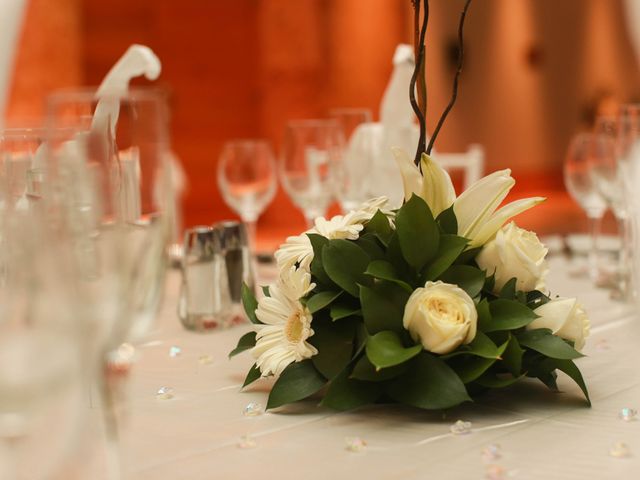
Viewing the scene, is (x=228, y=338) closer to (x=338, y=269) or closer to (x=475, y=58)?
(x=338, y=269)

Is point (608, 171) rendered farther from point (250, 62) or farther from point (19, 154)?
point (250, 62)

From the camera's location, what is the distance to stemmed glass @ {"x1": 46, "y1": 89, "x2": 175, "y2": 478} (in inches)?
26.7

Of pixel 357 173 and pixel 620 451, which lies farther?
pixel 357 173

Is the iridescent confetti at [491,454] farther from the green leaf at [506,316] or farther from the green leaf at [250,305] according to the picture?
the green leaf at [250,305]

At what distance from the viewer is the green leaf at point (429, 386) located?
39.6 inches

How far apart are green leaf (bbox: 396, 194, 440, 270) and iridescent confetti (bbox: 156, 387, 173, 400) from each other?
343 mm

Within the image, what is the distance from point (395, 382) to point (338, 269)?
14 cm

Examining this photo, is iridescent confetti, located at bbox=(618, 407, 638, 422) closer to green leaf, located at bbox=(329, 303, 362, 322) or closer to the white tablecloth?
the white tablecloth

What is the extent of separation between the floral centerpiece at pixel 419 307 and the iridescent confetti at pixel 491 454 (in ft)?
0.27

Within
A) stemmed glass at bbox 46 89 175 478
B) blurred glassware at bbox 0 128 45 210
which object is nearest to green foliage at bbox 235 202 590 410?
stemmed glass at bbox 46 89 175 478

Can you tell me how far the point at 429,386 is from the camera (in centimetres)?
102

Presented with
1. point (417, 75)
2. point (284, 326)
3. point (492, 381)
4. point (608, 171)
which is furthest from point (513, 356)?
point (608, 171)

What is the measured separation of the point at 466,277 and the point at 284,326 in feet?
0.71

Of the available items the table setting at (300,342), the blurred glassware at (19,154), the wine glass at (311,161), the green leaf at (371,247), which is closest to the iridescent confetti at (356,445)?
the table setting at (300,342)
